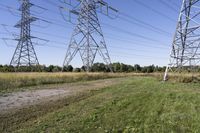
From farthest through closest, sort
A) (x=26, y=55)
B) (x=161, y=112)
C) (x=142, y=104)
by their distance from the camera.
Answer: (x=26, y=55) → (x=142, y=104) → (x=161, y=112)

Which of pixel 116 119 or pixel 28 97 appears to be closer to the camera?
pixel 116 119

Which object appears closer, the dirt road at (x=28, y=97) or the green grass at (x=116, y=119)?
the green grass at (x=116, y=119)

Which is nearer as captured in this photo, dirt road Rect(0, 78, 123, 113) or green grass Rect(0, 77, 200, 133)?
green grass Rect(0, 77, 200, 133)

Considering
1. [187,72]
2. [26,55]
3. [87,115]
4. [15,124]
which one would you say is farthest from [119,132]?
[26,55]

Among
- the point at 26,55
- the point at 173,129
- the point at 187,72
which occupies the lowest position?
the point at 173,129

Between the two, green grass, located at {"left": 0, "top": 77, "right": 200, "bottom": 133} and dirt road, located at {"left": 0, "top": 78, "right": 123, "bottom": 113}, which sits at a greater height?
dirt road, located at {"left": 0, "top": 78, "right": 123, "bottom": 113}

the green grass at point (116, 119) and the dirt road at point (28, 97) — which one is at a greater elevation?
the dirt road at point (28, 97)

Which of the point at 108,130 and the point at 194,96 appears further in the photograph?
the point at 194,96

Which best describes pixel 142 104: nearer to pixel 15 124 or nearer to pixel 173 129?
pixel 173 129

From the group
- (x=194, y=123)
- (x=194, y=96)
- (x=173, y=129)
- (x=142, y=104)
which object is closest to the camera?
Answer: (x=173, y=129)

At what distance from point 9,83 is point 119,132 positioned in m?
10.8

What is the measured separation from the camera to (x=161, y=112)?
679cm

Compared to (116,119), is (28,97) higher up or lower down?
higher up

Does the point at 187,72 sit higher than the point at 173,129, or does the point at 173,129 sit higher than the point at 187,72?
the point at 187,72
